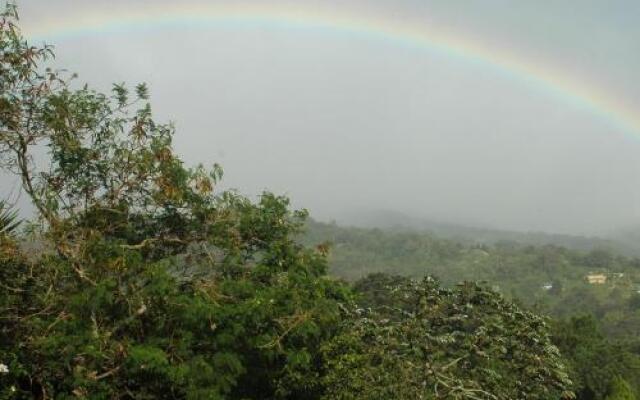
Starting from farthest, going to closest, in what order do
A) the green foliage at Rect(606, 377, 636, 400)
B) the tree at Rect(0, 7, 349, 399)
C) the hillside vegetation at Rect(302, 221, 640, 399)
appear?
the hillside vegetation at Rect(302, 221, 640, 399)
the green foliage at Rect(606, 377, 636, 400)
the tree at Rect(0, 7, 349, 399)

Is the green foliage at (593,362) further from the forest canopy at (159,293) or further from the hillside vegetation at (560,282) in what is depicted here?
the forest canopy at (159,293)

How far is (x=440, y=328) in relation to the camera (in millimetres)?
22281

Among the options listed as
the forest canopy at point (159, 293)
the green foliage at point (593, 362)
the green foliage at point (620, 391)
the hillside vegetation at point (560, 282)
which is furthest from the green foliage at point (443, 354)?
the hillside vegetation at point (560, 282)

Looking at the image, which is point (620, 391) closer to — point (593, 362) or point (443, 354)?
point (593, 362)

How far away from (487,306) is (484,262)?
159m

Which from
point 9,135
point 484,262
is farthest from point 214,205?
point 484,262

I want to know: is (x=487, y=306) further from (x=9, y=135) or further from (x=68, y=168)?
(x=9, y=135)

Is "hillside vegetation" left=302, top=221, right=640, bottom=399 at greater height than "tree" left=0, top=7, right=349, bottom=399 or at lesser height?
lesser

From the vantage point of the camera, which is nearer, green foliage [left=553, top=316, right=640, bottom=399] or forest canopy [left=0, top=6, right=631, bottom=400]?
forest canopy [left=0, top=6, right=631, bottom=400]

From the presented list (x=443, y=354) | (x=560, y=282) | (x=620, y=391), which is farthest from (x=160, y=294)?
(x=560, y=282)

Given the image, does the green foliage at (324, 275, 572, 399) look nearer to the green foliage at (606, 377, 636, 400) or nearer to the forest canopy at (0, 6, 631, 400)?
the forest canopy at (0, 6, 631, 400)

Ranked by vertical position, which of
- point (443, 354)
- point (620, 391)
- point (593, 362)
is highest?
point (443, 354)

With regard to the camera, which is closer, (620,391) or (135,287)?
(135,287)

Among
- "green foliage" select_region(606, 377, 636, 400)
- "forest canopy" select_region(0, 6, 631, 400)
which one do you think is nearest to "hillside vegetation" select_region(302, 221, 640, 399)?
"green foliage" select_region(606, 377, 636, 400)
